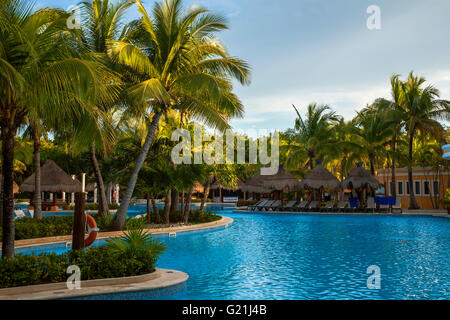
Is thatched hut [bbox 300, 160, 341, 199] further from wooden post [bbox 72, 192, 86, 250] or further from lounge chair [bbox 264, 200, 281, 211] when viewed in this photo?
wooden post [bbox 72, 192, 86, 250]

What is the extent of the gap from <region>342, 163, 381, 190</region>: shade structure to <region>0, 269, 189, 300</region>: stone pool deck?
23.5 m

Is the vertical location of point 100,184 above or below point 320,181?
below

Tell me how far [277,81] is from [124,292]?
15702 mm

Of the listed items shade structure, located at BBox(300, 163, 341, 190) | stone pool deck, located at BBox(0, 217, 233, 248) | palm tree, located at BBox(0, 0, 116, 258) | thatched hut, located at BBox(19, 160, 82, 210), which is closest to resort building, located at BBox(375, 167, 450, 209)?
shade structure, located at BBox(300, 163, 341, 190)

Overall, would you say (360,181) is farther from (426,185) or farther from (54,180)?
(54,180)

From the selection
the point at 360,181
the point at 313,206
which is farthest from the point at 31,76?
the point at 360,181

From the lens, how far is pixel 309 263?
1023 centimetres

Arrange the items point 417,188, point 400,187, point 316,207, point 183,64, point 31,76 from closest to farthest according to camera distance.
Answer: point 31,76, point 183,64, point 316,207, point 417,188, point 400,187

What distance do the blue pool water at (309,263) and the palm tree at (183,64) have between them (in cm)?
429

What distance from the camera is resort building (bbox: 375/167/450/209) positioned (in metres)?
30.2

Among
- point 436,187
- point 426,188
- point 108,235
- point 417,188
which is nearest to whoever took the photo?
point 108,235

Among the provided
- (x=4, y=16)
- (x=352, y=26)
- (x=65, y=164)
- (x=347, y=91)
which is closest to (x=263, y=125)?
(x=347, y=91)

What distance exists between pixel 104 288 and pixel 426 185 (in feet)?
98.4
